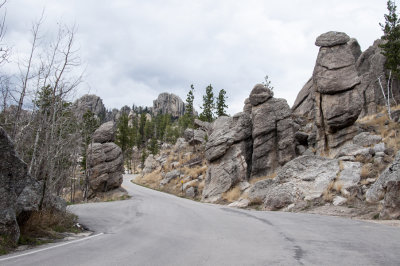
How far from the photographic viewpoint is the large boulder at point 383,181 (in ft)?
39.5

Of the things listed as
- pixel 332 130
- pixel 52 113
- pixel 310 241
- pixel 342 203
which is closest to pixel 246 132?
pixel 332 130

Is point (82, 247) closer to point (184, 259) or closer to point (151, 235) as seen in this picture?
point (151, 235)

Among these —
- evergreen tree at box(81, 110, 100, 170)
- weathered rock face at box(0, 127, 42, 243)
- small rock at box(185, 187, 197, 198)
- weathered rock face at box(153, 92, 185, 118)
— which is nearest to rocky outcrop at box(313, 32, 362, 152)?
small rock at box(185, 187, 197, 198)

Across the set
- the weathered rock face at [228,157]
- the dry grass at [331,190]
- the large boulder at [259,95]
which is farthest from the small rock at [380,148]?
the large boulder at [259,95]

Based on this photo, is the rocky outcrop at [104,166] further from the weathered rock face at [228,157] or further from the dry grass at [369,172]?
the dry grass at [369,172]

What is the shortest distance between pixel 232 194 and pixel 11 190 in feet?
61.1

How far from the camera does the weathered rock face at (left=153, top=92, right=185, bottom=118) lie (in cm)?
16374

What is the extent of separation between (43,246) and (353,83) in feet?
79.4

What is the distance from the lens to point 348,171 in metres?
17.0

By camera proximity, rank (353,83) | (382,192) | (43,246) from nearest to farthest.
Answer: (43,246) → (382,192) → (353,83)

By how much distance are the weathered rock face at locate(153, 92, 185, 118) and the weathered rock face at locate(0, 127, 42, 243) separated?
505ft

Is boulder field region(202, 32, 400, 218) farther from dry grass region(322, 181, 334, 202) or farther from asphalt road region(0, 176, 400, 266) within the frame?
asphalt road region(0, 176, 400, 266)

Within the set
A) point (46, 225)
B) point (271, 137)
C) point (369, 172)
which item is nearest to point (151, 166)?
point (271, 137)

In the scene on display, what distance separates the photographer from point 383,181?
1303 centimetres
